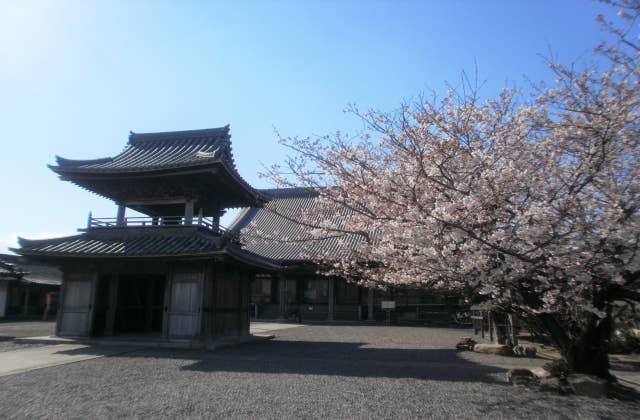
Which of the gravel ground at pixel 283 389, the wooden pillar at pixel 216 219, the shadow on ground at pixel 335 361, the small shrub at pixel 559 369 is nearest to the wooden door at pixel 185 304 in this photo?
the shadow on ground at pixel 335 361

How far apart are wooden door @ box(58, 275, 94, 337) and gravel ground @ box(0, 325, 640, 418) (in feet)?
11.2

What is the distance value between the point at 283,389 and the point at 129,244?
835cm

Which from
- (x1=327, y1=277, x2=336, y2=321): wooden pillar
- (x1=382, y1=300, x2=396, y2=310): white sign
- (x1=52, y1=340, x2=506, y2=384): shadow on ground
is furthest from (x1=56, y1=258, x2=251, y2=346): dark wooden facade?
(x1=327, y1=277, x2=336, y2=321): wooden pillar

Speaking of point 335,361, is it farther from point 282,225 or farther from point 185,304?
point 282,225

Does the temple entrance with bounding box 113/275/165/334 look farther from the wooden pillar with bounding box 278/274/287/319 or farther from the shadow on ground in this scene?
the wooden pillar with bounding box 278/274/287/319

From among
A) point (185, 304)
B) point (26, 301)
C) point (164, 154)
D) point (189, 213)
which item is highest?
point (164, 154)

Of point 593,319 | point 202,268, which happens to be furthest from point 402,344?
point 593,319

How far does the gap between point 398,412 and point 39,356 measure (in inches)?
385

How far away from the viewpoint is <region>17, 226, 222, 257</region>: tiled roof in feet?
41.5

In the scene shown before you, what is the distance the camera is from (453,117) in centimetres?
779

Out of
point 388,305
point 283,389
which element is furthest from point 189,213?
point 388,305

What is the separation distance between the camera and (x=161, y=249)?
12852 millimetres

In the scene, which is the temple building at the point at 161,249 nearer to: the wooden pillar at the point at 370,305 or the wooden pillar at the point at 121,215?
the wooden pillar at the point at 121,215

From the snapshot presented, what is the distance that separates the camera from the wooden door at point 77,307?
13836 mm
